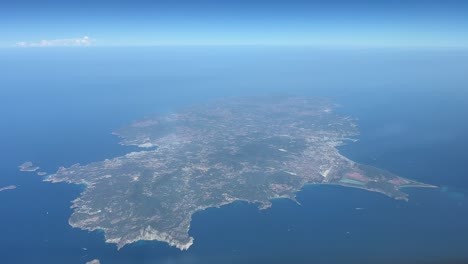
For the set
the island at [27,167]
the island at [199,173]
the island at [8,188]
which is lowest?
the island at [8,188]

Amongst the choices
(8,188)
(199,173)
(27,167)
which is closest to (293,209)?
(199,173)

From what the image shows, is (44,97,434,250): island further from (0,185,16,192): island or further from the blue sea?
(0,185,16,192): island

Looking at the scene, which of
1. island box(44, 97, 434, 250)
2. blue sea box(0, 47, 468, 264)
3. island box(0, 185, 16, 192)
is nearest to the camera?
blue sea box(0, 47, 468, 264)

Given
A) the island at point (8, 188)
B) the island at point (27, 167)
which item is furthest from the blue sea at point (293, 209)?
the island at point (8, 188)

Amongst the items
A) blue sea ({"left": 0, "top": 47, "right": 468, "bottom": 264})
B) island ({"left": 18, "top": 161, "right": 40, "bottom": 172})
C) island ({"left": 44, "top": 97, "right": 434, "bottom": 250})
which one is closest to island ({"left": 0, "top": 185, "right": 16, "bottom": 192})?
blue sea ({"left": 0, "top": 47, "right": 468, "bottom": 264})

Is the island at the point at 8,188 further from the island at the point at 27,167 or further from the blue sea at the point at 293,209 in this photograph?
the island at the point at 27,167

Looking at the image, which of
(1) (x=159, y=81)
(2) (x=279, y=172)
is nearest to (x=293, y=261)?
(2) (x=279, y=172)

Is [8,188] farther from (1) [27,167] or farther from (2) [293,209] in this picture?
(2) [293,209]

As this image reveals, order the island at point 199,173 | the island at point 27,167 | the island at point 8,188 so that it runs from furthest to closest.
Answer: the island at point 27,167 → the island at point 8,188 → the island at point 199,173

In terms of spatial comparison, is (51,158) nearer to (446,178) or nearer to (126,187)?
(126,187)
